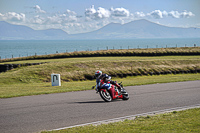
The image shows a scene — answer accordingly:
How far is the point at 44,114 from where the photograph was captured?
11.6 metres

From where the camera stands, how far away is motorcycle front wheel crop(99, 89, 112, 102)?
1434 cm

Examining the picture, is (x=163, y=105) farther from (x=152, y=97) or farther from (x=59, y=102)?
(x=59, y=102)

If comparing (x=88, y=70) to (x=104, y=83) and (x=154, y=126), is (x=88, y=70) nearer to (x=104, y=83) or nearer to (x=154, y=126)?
(x=104, y=83)

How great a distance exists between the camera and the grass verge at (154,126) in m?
8.21

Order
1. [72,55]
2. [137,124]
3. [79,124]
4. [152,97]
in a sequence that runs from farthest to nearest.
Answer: [72,55], [152,97], [79,124], [137,124]

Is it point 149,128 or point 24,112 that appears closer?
point 149,128

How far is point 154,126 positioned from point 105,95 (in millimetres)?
5985

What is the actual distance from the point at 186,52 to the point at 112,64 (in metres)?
24.2

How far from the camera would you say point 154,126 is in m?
8.66

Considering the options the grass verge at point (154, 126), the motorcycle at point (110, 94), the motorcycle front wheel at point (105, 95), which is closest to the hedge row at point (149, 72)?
the motorcycle at point (110, 94)

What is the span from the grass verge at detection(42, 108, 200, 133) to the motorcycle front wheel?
433 cm

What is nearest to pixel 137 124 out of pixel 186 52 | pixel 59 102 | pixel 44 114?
pixel 44 114

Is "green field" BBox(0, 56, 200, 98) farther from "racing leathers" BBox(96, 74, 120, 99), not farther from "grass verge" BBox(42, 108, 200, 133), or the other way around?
"grass verge" BBox(42, 108, 200, 133)

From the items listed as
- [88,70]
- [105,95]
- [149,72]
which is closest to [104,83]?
[105,95]
